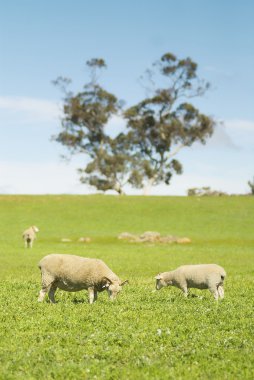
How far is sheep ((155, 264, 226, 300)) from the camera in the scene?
18.8 m

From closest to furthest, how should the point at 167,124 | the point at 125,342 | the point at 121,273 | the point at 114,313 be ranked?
the point at 125,342, the point at 114,313, the point at 121,273, the point at 167,124

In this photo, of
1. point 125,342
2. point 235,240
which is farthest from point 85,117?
point 125,342

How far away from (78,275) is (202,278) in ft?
13.4

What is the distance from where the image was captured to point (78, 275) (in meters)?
17.4

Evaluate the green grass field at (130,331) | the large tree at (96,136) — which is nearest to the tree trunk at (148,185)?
the large tree at (96,136)

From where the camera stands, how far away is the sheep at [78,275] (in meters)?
17.4

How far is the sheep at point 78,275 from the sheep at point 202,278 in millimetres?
2664

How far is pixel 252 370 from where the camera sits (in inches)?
433

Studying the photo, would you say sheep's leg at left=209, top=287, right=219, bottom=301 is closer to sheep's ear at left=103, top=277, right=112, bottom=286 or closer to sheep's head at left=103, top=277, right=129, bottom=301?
sheep's head at left=103, top=277, right=129, bottom=301

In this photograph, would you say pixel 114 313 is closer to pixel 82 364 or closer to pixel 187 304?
pixel 187 304

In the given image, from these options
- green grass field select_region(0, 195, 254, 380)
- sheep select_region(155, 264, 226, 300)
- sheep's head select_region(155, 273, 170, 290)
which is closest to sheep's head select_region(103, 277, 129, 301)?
green grass field select_region(0, 195, 254, 380)

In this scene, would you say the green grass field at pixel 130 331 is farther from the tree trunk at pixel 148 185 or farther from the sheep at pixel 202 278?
the tree trunk at pixel 148 185

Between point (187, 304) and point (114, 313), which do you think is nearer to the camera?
point (114, 313)

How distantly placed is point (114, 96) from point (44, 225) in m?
39.9
